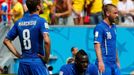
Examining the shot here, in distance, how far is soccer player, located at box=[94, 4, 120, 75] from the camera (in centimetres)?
1024

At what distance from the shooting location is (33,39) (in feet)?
30.1

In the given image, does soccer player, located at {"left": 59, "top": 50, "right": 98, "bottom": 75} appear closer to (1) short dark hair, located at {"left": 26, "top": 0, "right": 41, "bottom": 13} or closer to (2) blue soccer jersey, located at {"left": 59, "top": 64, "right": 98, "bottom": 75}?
(2) blue soccer jersey, located at {"left": 59, "top": 64, "right": 98, "bottom": 75}

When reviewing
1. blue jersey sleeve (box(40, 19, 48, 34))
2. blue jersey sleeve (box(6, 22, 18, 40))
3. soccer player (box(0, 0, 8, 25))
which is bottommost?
soccer player (box(0, 0, 8, 25))

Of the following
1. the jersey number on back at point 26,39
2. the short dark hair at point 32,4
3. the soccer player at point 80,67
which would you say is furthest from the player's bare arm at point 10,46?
the soccer player at point 80,67

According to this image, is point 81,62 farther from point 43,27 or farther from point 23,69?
point 23,69

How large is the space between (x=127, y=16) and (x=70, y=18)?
5.30ft

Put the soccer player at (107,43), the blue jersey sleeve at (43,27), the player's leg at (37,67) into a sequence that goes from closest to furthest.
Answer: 1. the blue jersey sleeve at (43,27)
2. the player's leg at (37,67)
3. the soccer player at (107,43)

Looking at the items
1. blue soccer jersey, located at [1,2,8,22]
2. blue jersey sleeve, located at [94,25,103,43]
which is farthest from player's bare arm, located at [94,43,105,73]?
blue soccer jersey, located at [1,2,8,22]

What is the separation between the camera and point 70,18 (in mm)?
16828

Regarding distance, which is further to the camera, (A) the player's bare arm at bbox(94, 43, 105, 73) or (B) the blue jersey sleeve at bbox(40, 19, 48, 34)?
(A) the player's bare arm at bbox(94, 43, 105, 73)

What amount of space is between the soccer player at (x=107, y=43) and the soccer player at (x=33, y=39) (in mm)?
1249

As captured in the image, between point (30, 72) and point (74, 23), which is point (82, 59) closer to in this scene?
point (30, 72)

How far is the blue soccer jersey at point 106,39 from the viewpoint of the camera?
1034cm

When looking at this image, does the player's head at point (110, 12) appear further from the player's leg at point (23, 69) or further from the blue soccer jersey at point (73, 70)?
the blue soccer jersey at point (73, 70)
